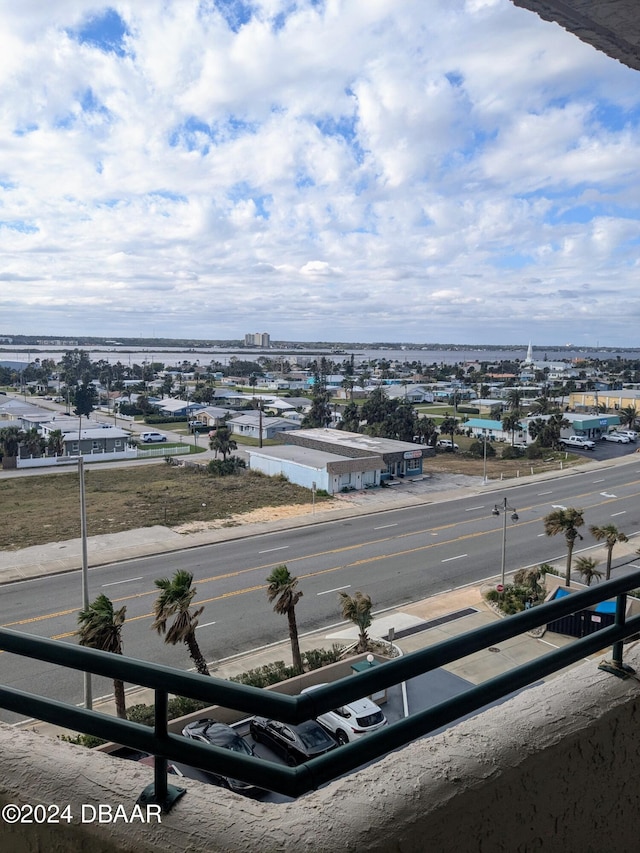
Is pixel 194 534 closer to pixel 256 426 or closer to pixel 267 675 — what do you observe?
pixel 267 675

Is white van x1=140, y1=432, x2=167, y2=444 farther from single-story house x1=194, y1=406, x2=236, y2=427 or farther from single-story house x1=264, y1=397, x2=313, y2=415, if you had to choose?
single-story house x1=264, y1=397, x2=313, y2=415

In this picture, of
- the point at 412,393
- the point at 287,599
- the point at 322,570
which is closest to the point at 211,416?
the point at 412,393

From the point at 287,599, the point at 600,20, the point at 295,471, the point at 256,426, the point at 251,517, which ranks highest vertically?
the point at 600,20

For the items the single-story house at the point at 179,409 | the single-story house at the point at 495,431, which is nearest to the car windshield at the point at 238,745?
the single-story house at the point at 495,431

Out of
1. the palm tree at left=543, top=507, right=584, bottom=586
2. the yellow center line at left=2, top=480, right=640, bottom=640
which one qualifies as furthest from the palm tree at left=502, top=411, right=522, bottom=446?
the palm tree at left=543, top=507, right=584, bottom=586

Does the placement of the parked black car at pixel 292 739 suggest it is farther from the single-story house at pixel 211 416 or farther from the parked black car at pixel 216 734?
the single-story house at pixel 211 416

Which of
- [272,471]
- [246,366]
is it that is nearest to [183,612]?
[272,471]

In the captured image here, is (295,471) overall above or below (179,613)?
below
